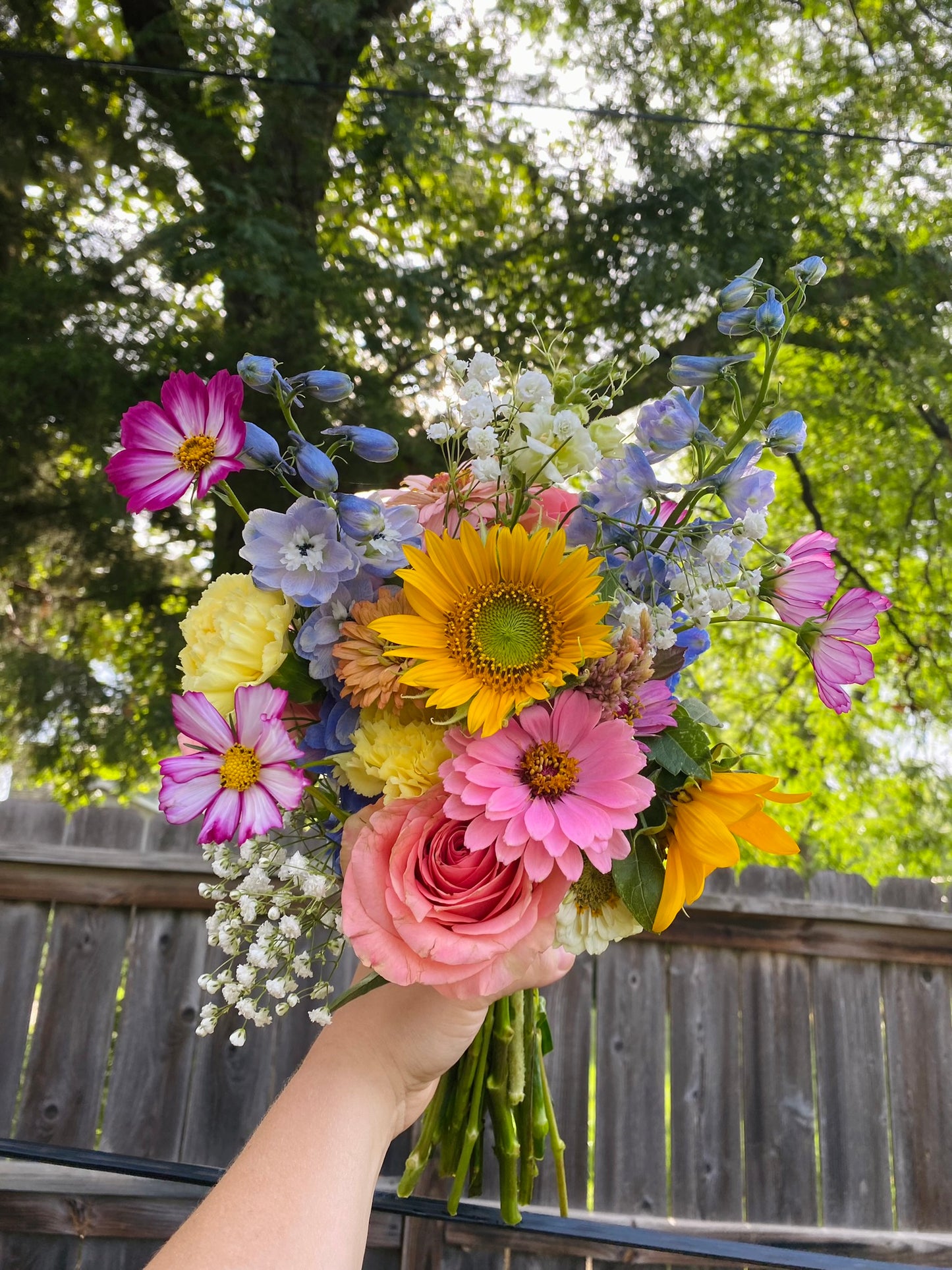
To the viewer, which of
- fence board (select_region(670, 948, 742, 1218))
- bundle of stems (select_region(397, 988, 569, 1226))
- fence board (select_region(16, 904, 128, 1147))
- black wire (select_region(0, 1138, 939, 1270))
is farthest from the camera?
fence board (select_region(670, 948, 742, 1218))

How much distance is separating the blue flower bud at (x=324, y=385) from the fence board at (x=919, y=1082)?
204 centimetres

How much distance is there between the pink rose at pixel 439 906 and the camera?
0.65m

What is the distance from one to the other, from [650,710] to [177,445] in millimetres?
468

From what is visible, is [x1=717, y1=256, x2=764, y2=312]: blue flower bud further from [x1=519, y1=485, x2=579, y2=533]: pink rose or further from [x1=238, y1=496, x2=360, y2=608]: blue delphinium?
[x1=238, y1=496, x2=360, y2=608]: blue delphinium

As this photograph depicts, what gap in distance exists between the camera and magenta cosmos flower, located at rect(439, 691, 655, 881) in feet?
2.14

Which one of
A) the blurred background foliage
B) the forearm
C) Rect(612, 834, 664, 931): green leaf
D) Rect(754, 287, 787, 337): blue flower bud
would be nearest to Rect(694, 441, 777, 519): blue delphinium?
Rect(754, 287, 787, 337): blue flower bud

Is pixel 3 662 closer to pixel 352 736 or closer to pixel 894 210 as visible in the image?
pixel 352 736

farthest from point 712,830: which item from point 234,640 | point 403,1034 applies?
point 234,640

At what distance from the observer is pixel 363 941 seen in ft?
2.14

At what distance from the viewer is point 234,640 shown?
72 centimetres

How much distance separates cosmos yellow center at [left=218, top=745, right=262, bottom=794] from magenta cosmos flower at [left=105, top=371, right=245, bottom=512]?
0.71ft

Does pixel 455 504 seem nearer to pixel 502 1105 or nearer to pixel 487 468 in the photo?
pixel 487 468

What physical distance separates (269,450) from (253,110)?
2.25m

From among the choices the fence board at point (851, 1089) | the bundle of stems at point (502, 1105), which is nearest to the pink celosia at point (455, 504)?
the bundle of stems at point (502, 1105)
